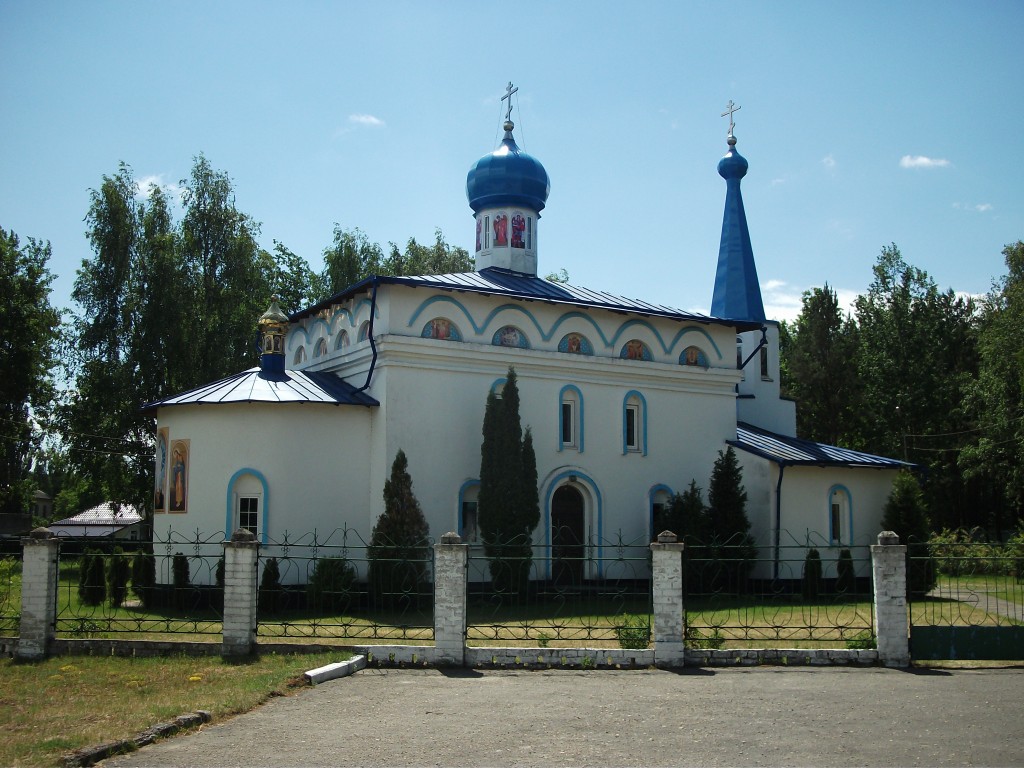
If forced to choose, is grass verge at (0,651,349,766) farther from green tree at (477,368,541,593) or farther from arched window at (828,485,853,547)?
arched window at (828,485,853,547)

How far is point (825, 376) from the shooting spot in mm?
36188

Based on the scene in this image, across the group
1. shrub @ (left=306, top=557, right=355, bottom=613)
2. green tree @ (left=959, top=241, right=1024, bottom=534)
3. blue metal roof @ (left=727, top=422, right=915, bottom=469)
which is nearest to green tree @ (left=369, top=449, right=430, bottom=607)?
shrub @ (left=306, top=557, right=355, bottom=613)

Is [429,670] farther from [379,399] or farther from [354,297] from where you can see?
[354,297]

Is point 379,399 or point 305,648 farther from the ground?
point 379,399

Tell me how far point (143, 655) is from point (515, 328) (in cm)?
956

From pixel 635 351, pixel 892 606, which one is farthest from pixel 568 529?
pixel 892 606

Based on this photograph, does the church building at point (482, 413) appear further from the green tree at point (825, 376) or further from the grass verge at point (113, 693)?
the green tree at point (825, 376)

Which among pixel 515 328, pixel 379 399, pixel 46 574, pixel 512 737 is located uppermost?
pixel 515 328

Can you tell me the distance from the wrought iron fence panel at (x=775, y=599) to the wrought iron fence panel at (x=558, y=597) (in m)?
0.84

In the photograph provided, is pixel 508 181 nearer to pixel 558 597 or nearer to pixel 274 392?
pixel 274 392

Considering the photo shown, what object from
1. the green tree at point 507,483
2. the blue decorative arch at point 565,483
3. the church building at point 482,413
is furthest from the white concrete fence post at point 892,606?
the blue decorative arch at point 565,483

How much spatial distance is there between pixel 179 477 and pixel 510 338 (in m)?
6.51

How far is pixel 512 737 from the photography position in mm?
7445

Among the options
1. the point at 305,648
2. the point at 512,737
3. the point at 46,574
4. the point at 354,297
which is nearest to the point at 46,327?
the point at 354,297
